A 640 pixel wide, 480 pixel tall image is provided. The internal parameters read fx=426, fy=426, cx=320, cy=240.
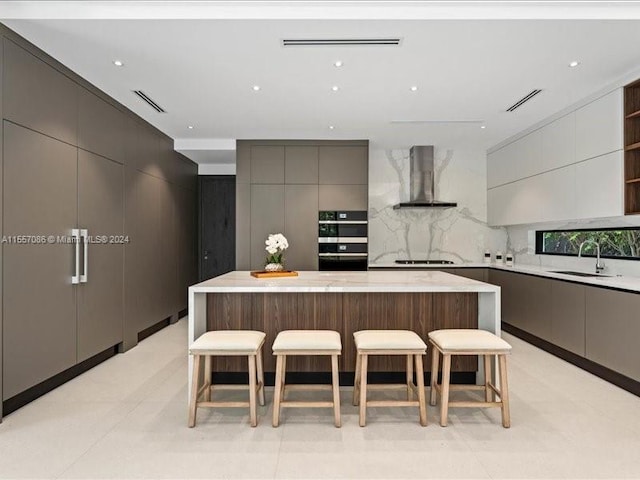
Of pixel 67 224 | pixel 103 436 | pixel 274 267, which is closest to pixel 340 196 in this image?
pixel 274 267

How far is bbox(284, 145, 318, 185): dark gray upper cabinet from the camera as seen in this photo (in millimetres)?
5789

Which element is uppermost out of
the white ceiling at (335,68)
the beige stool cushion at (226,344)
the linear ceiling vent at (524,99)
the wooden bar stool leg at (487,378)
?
the white ceiling at (335,68)

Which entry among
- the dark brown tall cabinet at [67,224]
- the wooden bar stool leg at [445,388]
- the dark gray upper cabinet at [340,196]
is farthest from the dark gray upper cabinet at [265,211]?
the wooden bar stool leg at [445,388]

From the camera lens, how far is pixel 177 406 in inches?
117

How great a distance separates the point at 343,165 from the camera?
581 cm

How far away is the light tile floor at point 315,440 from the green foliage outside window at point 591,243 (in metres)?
1.53

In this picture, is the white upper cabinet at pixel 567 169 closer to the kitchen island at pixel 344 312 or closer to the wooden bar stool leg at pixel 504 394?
the kitchen island at pixel 344 312

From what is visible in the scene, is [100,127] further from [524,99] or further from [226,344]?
[524,99]

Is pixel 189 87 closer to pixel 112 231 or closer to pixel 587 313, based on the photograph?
pixel 112 231

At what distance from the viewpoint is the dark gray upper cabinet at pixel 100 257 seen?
3660 millimetres

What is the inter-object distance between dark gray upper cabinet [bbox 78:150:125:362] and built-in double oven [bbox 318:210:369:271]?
2530 millimetres

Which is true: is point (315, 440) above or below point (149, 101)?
below

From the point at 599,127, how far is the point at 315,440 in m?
3.57

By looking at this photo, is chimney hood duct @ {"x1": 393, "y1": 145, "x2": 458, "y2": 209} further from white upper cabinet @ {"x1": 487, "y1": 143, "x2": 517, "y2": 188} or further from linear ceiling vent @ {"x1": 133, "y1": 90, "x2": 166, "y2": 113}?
linear ceiling vent @ {"x1": 133, "y1": 90, "x2": 166, "y2": 113}
